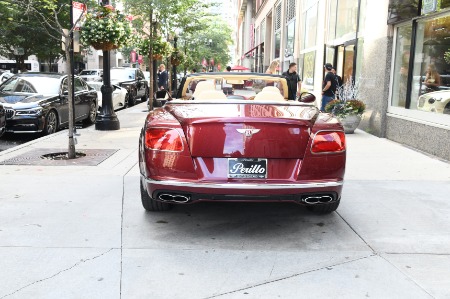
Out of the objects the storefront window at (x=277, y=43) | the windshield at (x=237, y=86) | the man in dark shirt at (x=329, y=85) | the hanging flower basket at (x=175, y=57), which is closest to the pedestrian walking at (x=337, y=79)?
the man in dark shirt at (x=329, y=85)

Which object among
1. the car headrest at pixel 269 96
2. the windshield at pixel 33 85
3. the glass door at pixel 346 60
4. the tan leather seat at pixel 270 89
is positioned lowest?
the windshield at pixel 33 85

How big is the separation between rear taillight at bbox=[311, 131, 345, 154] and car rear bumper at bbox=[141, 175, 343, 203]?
0.92 ft

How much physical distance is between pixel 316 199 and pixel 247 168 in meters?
0.69

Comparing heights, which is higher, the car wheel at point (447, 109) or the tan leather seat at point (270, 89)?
the tan leather seat at point (270, 89)

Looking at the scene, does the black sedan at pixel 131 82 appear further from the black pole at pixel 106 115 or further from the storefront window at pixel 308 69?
the black pole at pixel 106 115

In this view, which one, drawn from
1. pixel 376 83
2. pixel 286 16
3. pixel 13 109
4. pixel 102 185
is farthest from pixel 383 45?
pixel 286 16

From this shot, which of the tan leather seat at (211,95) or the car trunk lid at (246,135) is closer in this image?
the car trunk lid at (246,135)

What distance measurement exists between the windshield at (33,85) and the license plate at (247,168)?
8.94 metres

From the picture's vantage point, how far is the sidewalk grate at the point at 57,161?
7.64m

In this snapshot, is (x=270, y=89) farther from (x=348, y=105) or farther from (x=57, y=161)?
(x=348, y=105)

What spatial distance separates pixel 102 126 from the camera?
11945 millimetres

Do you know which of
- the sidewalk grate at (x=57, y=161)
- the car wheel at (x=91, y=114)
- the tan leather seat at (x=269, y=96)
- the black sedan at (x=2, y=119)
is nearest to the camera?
the tan leather seat at (x=269, y=96)

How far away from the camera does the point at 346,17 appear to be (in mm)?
Result: 14586

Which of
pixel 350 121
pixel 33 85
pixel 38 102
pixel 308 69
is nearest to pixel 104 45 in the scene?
pixel 33 85
